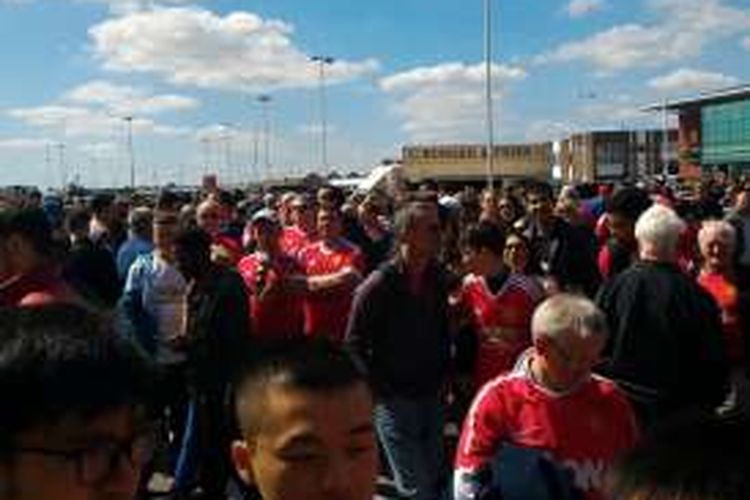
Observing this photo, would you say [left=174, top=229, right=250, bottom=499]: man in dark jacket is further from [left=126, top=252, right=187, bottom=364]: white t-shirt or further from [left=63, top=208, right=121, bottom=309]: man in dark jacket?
[left=63, top=208, right=121, bottom=309]: man in dark jacket

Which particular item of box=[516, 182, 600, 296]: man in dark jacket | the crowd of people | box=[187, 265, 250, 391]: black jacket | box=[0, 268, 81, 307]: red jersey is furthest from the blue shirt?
box=[0, 268, 81, 307]: red jersey

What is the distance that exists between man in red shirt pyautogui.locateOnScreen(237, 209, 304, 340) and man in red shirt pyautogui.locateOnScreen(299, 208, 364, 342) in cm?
10

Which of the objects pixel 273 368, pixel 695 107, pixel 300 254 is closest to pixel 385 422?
pixel 300 254

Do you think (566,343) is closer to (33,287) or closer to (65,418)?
(33,287)

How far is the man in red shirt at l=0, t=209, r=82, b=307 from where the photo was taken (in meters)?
4.97

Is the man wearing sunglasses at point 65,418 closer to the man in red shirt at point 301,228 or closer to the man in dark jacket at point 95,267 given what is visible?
the man in dark jacket at point 95,267

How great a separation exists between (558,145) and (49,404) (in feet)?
409

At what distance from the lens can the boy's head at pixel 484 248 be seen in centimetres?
743

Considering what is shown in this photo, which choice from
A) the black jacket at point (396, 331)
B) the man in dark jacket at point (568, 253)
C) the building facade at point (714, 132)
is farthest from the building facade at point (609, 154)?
the black jacket at point (396, 331)

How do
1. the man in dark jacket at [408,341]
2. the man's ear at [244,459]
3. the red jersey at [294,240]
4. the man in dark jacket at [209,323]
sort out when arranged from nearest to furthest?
1. the man's ear at [244,459]
2. the man in dark jacket at [408,341]
3. the man in dark jacket at [209,323]
4. the red jersey at [294,240]

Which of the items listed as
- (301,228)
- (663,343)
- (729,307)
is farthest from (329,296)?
(663,343)

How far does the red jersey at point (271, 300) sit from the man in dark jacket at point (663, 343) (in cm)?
297

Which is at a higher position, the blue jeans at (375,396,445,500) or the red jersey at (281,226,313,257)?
the red jersey at (281,226,313,257)

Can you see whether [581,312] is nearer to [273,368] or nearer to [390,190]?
[273,368]
